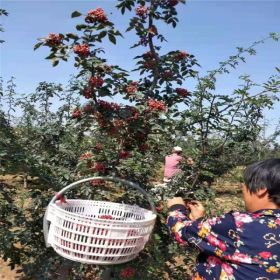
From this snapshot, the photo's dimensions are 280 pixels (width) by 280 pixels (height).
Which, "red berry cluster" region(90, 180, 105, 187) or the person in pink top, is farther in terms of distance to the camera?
the person in pink top

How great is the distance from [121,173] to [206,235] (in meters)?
1.11

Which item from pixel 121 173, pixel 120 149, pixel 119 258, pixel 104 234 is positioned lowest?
pixel 119 258

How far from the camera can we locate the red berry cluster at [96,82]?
2203 mm

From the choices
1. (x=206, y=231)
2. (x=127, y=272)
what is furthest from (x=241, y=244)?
(x=127, y=272)

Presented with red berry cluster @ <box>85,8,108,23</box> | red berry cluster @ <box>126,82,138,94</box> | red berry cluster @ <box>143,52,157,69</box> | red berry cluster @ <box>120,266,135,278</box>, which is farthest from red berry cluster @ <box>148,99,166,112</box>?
red berry cluster @ <box>120,266,135,278</box>

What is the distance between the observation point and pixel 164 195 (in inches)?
106

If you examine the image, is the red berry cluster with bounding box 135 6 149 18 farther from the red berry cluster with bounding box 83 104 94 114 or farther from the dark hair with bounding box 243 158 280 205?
the dark hair with bounding box 243 158 280 205

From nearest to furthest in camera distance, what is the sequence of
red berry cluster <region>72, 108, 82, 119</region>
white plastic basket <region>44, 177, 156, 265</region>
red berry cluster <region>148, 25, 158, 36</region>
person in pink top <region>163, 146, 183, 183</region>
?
1. white plastic basket <region>44, 177, 156, 265</region>
2. red berry cluster <region>72, 108, 82, 119</region>
3. red berry cluster <region>148, 25, 158, 36</region>
4. person in pink top <region>163, 146, 183, 183</region>

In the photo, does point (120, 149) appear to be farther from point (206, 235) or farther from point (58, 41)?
point (206, 235)

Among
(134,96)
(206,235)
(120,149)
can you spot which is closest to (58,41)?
(134,96)

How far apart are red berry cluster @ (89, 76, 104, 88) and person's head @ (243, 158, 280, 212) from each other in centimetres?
94

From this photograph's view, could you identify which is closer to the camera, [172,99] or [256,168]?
[256,168]

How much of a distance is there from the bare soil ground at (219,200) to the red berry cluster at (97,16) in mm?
1578

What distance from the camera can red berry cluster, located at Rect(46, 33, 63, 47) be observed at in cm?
218
